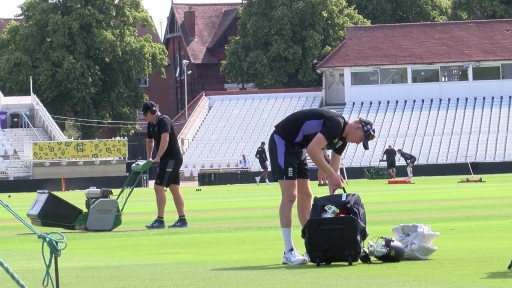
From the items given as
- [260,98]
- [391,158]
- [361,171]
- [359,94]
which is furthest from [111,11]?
[391,158]

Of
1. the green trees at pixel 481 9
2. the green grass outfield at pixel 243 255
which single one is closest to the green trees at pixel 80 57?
the green trees at pixel 481 9

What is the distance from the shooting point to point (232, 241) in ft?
47.8

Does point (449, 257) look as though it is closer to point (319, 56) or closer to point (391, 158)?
point (391, 158)

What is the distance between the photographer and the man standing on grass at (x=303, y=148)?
36.3ft

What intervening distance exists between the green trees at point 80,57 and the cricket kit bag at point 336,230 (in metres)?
62.6

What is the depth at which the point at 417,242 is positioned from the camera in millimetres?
11188

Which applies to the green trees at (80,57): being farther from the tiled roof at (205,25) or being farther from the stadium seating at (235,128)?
the tiled roof at (205,25)

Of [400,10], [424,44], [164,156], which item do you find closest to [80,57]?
[424,44]

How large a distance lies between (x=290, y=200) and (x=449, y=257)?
181cm

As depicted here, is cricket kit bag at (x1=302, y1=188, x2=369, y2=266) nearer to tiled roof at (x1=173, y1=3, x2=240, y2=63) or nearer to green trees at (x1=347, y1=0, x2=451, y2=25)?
green trees at (x1=347, y1=0, x2=451, y2=25)

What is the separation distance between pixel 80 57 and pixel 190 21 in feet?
77.0

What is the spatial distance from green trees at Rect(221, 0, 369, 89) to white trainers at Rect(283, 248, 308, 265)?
65.2 meters

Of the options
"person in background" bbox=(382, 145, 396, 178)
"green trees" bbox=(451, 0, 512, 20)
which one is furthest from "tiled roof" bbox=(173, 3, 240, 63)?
"person in background" bbox=(382, 145, 396, 178)

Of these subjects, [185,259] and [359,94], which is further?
[359,94]
